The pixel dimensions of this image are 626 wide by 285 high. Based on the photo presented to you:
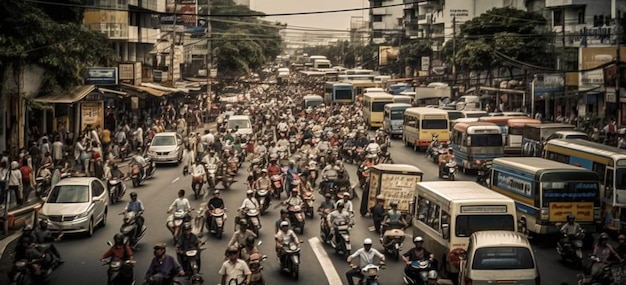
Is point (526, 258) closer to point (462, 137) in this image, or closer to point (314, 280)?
point (314, 280)

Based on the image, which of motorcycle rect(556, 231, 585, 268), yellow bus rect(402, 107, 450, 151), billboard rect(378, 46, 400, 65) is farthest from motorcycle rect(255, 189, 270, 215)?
billboard rect(378, 46, 400, 65)

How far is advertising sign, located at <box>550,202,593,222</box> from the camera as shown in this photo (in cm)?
2036

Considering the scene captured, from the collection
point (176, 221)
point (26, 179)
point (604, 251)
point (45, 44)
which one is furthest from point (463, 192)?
point (45, 44)

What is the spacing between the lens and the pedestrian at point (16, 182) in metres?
Answer: 26.0

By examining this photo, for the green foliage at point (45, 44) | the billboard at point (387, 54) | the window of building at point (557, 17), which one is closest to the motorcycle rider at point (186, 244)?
the green foliage at point (45, 44)

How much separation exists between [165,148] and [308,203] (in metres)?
14.1

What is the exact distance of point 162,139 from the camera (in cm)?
3709

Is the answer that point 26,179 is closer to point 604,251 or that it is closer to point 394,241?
point 394,241

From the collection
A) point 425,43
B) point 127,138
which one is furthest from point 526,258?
point 425,43

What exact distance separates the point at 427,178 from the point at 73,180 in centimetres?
1580

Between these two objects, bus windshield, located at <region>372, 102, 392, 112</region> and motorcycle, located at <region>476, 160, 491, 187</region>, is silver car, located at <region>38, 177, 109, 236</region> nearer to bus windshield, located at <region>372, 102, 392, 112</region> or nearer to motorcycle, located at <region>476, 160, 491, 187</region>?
motorcycle, located at <region>476, 160, 491, 187</region>

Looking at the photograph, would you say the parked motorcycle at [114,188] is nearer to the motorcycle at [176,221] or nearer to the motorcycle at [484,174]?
the motorcycle at [176,221]

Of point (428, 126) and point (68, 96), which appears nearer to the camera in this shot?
point (68, 96)

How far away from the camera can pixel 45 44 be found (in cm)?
3394
